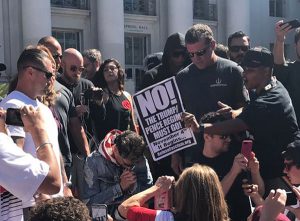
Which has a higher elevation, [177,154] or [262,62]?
[262,62]

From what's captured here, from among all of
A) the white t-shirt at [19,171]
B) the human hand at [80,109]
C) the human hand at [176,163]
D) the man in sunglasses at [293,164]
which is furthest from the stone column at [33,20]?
the white t-shirt at [19,171]

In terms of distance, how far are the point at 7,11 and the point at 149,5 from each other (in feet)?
25.0

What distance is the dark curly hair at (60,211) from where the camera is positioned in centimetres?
247

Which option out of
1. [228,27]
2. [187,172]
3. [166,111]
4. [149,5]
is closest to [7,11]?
[149,5]

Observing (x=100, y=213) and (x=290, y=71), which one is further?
(x=290, y=71)

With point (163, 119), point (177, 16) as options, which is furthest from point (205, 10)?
point (163, 119)

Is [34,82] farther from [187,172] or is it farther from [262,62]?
[262,62]

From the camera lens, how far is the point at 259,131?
14.0ft

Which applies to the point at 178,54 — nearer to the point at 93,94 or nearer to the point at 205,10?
the point at 93,94

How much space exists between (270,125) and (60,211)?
2.21 metres

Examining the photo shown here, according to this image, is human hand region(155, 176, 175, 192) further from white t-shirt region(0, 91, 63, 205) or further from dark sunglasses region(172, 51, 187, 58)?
dark sunglasses region(172, 51, 187, 58)

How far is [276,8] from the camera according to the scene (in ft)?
106

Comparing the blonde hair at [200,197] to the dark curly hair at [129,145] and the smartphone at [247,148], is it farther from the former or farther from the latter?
the dark curly hair at [129,145]

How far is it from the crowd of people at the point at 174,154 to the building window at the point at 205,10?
23.3m
